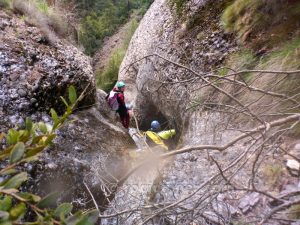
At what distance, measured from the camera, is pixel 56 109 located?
16.4 ft

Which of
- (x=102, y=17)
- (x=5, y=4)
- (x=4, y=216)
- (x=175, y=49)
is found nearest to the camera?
(x=4, y=216)

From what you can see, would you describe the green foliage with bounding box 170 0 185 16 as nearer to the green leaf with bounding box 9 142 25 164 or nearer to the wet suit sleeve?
the wet suit sleeve

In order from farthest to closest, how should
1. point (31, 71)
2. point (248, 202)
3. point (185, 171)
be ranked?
point (31, 71), point (185, 171), point (248, 202)

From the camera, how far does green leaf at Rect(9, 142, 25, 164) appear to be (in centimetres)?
92

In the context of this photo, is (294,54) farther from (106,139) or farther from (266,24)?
(106,139)

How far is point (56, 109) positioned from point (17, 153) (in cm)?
419

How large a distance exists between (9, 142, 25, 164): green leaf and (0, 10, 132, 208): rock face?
293 cm

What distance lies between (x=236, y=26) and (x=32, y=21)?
9.93 ft

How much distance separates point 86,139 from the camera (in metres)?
4.93

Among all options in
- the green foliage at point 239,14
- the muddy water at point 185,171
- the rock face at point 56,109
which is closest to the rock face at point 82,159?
the rock face at point 56,109

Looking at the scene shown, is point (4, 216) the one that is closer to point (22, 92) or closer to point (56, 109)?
point (22, 92)

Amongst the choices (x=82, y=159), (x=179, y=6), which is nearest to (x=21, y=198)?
(x=82, y=159)

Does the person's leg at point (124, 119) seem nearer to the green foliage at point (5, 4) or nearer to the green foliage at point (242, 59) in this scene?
the green foliage at point (242, 59)

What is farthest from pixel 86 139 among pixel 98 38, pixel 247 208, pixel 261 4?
pixel 98 38
